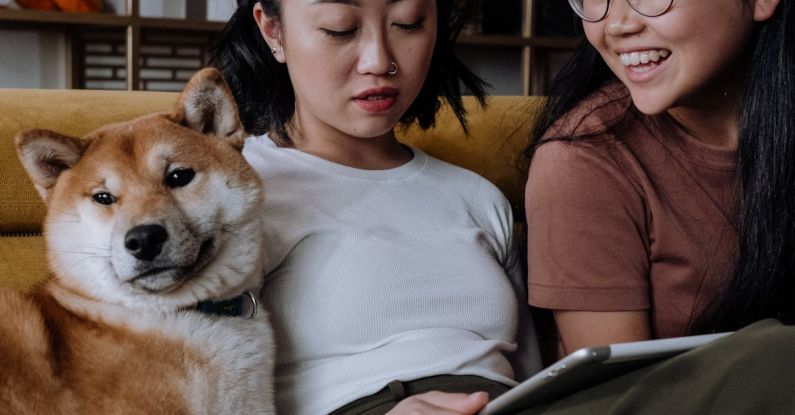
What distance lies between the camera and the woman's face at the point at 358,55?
4.07 feet

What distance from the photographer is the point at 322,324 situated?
1.19 meters

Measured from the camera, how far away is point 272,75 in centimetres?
148

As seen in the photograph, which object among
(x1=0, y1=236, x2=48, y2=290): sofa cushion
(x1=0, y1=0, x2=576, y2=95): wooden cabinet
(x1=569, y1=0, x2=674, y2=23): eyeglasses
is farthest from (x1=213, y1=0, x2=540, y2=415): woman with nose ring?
(x1=0, y1=0, x2=576, y2=95): wooden cabinet

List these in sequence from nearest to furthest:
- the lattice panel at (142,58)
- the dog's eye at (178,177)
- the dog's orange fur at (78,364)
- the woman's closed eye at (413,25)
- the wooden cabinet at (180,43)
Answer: the dog's orange fur at (78,364) → the dog's eye at (178,177) → the woman's closed eye at (413,25) → the wooden cabinet at (180,43) → the lattice panel at (142,58)

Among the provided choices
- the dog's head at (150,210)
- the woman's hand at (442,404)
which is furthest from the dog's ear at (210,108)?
the woman's hand at (442,404)

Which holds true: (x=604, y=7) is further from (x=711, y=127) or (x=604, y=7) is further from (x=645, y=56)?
(x=711, y=127)

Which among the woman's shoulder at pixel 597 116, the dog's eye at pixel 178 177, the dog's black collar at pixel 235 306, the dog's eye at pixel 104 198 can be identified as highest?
the woman's shoulder at pixel 597 116

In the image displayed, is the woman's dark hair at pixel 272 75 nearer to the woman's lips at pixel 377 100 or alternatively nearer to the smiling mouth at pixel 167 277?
the woman's lips at pixel 377 100

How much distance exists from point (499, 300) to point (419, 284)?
0.40 ft

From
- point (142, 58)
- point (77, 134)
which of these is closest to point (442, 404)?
point (77, 134)

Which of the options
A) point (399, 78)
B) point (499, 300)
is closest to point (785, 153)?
point (499, 300)

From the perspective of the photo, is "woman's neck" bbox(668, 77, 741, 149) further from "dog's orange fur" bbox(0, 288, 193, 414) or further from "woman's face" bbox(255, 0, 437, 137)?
A: "dog's orange fur" bbox(0, 288, 193, 414)

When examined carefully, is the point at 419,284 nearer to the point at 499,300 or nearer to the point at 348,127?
the point at 499,300

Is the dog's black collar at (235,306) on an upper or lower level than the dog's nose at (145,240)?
lower
